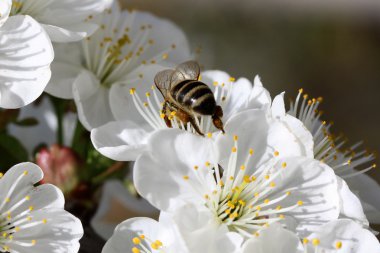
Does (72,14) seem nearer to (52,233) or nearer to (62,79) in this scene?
(62,79)

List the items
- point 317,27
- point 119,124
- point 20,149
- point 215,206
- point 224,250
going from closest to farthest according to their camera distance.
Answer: point 224,250, point 215,206, point 119,124, point 20,149, point 317,27

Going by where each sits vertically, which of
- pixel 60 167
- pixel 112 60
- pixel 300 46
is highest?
pixel 112 60

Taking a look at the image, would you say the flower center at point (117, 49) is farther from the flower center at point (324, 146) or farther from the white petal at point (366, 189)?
the white petal at point (366, 189)

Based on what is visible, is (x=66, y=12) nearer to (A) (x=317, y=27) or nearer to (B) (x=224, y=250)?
(B) (x=224, y=250)

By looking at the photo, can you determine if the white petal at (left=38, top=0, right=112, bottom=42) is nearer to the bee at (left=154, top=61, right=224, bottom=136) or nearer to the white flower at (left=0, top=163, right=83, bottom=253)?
the bee at (left=154, top=61, right=224, bottom=136)

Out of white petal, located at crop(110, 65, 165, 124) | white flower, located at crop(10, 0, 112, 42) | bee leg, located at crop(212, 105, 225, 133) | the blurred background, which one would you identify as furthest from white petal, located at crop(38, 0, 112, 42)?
the blurred background

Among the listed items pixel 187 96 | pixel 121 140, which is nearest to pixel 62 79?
pixel 121 140

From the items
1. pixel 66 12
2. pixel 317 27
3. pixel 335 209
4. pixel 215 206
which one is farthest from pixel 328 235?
pixel 317 27
